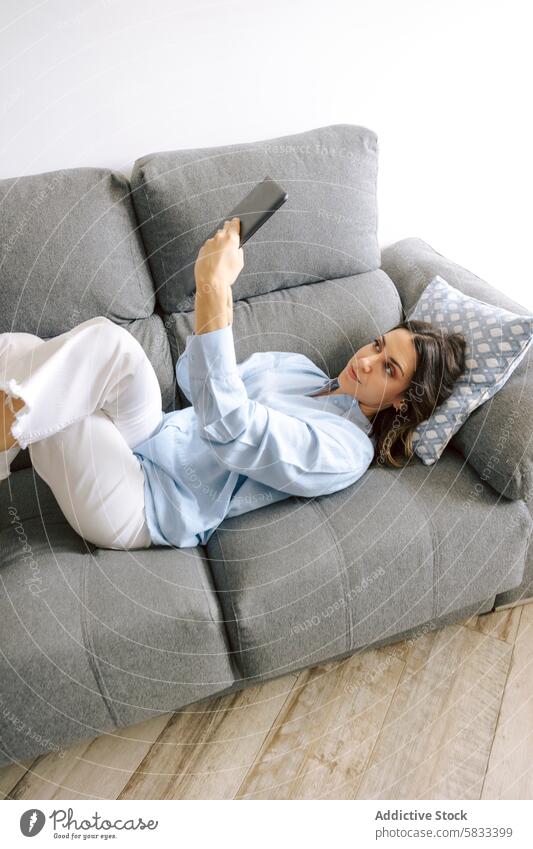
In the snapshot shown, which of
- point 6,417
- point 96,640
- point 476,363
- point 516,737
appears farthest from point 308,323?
point 516,737

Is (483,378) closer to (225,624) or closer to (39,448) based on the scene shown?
(225,624)

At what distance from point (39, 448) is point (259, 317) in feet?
2.15

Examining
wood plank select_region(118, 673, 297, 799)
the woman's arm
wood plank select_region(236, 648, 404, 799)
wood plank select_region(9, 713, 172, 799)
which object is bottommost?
wood plank select_region(236, 648, 404, 799)

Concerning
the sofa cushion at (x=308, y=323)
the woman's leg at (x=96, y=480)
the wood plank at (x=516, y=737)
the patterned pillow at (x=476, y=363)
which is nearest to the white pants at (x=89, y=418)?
the woman's leg at (x=96, y=480)

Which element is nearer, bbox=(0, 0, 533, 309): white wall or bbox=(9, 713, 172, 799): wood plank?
bbox=(9, 713, 172, 799): wood plank

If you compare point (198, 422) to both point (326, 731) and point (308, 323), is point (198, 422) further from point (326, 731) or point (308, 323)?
point (326, 731)

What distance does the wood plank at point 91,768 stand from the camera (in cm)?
125

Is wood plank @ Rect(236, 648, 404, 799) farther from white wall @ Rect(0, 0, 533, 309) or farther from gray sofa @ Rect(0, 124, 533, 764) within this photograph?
white wall @ Rect(0, 0, 533, 309)

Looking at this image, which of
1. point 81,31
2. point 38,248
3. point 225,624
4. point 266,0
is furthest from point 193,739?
point 266,0

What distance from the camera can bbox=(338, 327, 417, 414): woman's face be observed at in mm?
1383

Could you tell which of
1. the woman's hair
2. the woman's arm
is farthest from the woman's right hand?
the woman's hair

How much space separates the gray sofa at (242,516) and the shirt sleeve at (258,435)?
8cm

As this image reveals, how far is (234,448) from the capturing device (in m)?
1.20

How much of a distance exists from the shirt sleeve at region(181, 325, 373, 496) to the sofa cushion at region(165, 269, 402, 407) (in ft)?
1.10
